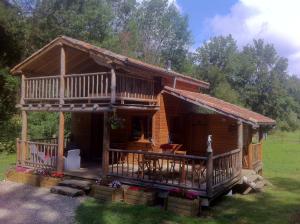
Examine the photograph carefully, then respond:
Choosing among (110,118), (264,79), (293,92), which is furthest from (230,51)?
(110,118)

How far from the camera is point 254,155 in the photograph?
16.5 meters

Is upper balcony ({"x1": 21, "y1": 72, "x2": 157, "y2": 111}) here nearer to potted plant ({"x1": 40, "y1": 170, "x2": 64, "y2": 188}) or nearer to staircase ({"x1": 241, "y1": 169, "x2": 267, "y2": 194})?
potted plant ({"x1": 40, "y1": 170, "x2": 64, "y2": 188})

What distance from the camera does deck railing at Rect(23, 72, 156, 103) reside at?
12.6 m

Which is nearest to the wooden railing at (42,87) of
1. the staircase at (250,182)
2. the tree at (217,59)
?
the staircase at (250,182)

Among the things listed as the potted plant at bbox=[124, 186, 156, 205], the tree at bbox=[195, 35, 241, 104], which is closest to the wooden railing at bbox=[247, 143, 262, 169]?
the potted plant at bbox=[124, 186, 156, 205]

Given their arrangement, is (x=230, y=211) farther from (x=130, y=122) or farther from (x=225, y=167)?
(x=130, y=122)

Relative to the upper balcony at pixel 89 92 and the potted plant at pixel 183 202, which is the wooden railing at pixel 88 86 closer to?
the upper balcony at pixel 89 92

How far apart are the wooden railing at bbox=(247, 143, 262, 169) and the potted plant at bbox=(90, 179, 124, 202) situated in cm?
681

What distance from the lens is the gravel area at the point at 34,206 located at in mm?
9516

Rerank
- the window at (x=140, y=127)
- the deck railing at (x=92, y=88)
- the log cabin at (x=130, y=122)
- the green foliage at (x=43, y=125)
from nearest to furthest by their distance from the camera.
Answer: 1. the log cabin at (x=130, y=122)
2. the deck railing at (x=92, y=88)
3. the window at (x=140, y=127)
4. the green foliage at (x=43, y=125)

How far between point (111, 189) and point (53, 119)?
15745 mm

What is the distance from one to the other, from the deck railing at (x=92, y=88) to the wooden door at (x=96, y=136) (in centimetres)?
338

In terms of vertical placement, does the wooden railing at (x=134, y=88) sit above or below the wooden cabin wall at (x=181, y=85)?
below

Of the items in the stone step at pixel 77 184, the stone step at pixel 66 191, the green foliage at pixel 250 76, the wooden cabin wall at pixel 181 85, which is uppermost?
the green foliage at pixel 250 76
